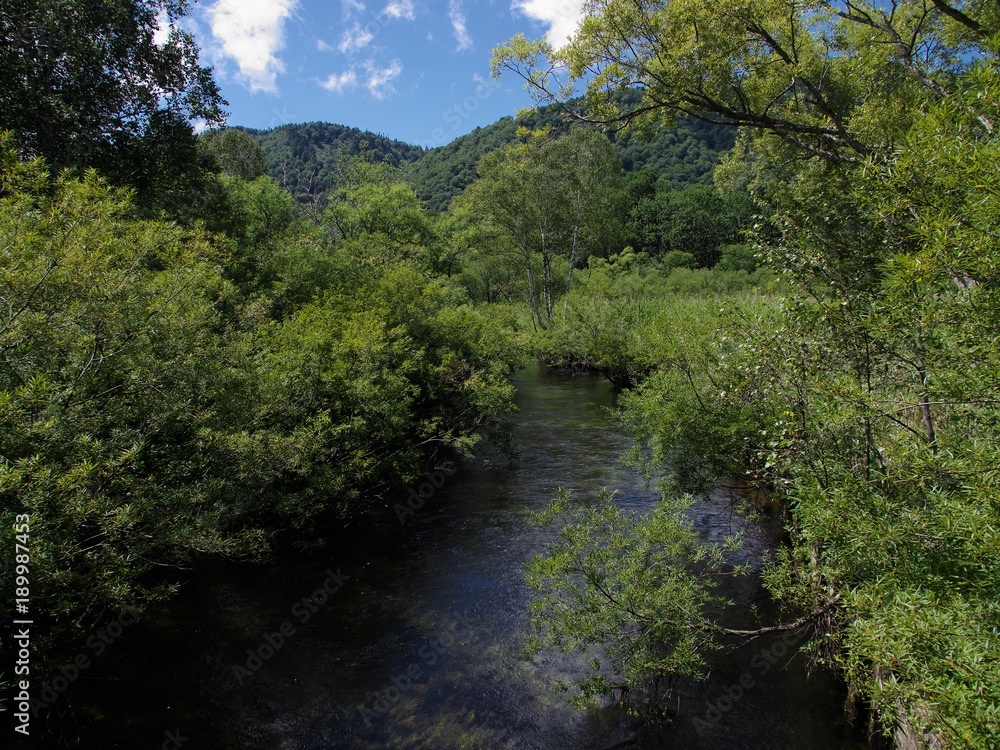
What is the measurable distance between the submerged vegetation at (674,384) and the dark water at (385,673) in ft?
2.14

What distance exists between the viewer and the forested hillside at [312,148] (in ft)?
302

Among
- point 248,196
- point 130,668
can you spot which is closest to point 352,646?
point 130,668

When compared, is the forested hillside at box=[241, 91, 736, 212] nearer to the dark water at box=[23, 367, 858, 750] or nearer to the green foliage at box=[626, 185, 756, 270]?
the green foliage at box=[626, 185, 756, 270]

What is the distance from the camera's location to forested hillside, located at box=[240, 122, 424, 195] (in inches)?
3629

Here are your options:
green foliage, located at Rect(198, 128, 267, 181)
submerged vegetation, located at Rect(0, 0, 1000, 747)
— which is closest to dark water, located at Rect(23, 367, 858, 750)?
submerged vegetation, located at Rect(0, 0, 1000, 747)

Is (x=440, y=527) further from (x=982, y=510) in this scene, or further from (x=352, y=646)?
(x=982, y=510)

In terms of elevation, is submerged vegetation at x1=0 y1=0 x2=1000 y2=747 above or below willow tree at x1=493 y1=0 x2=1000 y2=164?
below

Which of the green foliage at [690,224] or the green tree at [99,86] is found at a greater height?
the green foliage at [690,224]

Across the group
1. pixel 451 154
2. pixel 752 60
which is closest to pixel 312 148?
pixel 451 154

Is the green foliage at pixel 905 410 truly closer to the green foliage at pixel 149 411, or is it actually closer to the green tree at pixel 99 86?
the green foliage at pixel 149 411

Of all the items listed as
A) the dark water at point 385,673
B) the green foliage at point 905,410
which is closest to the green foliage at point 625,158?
the dark water at point 385,673

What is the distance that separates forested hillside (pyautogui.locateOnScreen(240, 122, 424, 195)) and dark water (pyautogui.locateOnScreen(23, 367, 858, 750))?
83644 millimetres

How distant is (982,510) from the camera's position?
3.43 meters

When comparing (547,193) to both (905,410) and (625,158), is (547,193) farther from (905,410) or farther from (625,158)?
(625,158)
